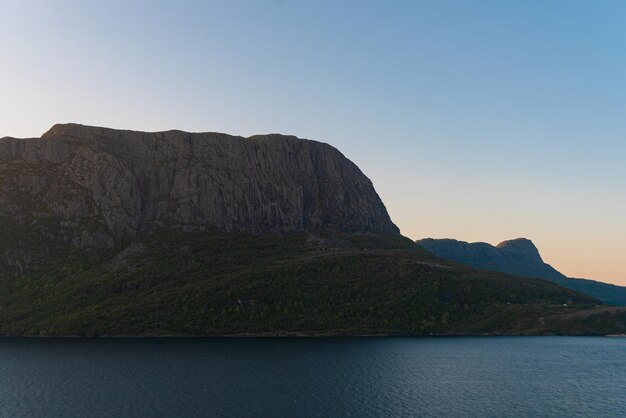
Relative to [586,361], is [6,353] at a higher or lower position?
lower

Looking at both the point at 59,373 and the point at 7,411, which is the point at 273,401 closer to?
the point at 7,411

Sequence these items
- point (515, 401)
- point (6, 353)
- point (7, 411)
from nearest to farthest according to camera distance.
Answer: point (7, 411), point (515, 401), point (6, 353)

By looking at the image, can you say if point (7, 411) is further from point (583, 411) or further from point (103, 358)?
point (583, 411)

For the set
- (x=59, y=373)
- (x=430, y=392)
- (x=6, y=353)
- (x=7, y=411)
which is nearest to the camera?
(x=7, y=411)

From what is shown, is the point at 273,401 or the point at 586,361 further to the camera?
the point at 586,361

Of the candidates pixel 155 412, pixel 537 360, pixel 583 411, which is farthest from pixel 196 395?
pixel 537 360

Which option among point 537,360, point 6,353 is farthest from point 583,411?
point 6,353
